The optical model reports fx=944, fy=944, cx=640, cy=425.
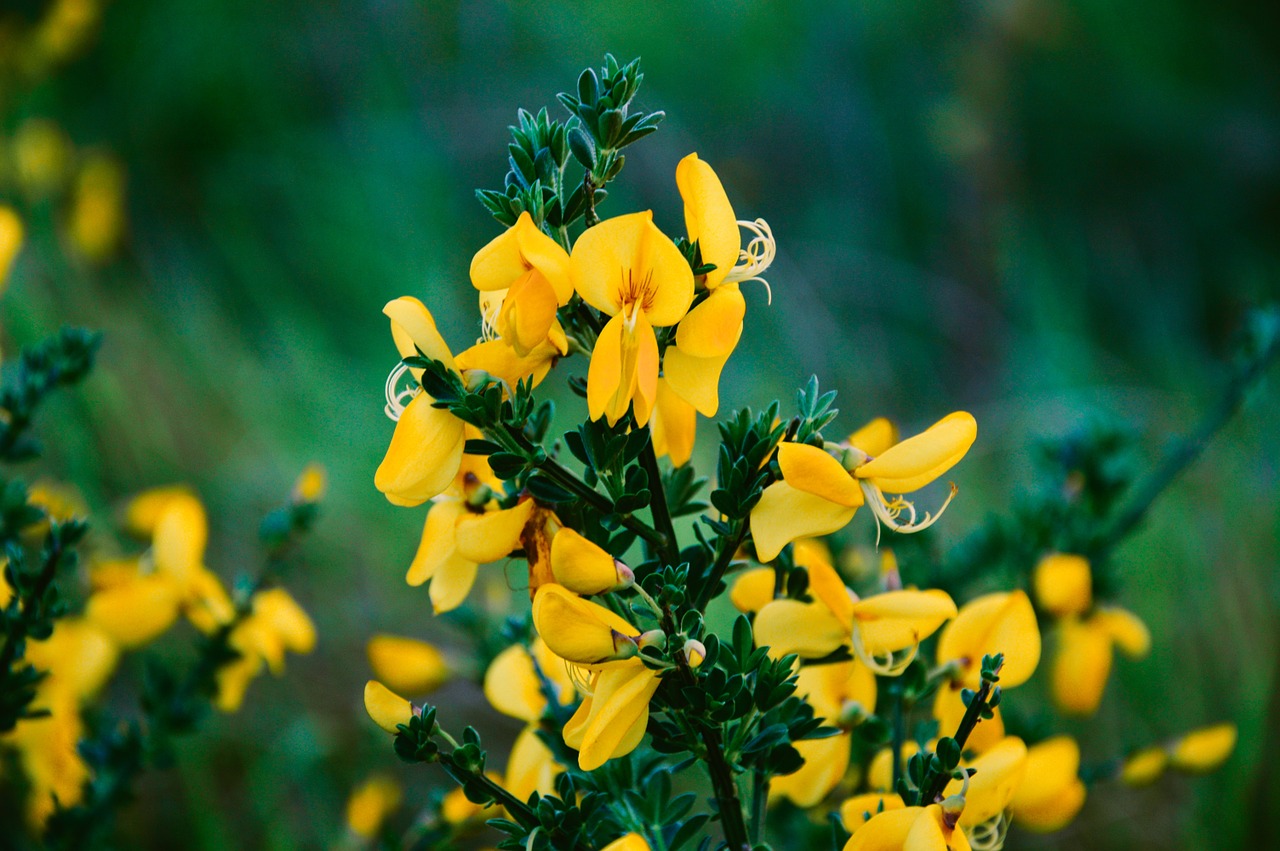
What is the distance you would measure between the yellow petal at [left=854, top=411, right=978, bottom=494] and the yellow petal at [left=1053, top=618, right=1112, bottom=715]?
0.45 metres

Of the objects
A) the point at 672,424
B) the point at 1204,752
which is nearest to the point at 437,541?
the point at 672,424

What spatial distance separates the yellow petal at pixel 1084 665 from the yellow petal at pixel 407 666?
531 millimetres

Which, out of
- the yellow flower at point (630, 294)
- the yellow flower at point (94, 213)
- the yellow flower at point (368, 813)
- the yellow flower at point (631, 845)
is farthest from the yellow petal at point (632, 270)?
the yellow flower at point (94, 213)

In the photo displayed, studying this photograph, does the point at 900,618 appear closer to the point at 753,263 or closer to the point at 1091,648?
the point at 753,263

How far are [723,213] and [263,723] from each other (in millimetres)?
1148

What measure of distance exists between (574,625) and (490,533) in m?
0.07

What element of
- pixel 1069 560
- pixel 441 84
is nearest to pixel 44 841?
pixel 1069 560

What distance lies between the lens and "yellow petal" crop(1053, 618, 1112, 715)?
0.80m

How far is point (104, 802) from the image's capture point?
2.14 ft

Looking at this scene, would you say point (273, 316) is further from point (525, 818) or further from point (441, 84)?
point (525, 818)

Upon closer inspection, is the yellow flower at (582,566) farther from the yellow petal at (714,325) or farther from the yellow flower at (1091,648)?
the yellow flower at (1091,648)

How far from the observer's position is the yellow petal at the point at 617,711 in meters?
0.40

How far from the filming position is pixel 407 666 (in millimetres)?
788

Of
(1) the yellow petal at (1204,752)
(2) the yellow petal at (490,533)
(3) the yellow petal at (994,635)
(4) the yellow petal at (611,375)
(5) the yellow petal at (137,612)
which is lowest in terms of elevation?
(5) the yellow petal at (137,612)
